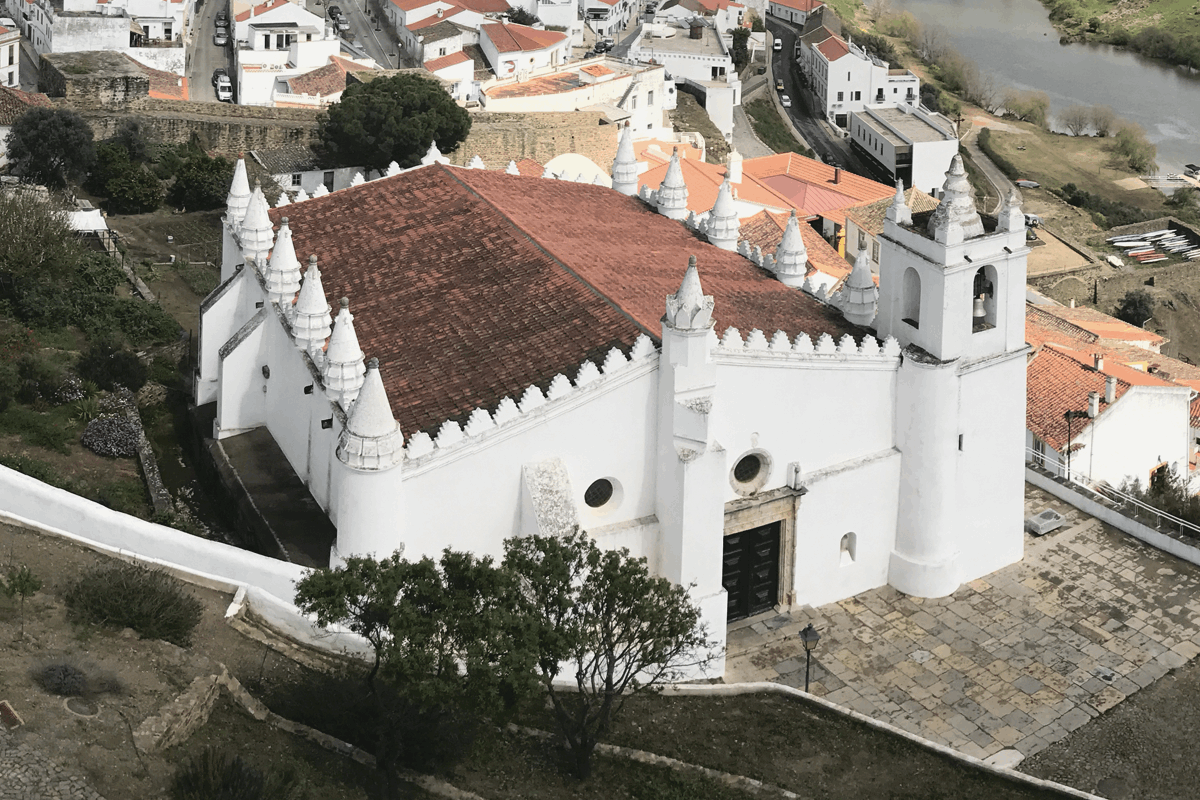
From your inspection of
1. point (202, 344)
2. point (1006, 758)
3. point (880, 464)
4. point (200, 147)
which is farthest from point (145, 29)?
point (1006, 758)

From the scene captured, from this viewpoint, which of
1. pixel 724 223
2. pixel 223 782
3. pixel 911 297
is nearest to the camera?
pixel 223 782

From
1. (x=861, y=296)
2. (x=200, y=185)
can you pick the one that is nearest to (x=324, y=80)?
(x=200, y=185)

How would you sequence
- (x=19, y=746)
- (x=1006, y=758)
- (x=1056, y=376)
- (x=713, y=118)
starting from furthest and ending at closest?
(x=713, y=118) < (x=1056, y=376) < (x=1006, y=758) < (x=19, y=746)

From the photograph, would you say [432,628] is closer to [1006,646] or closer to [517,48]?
Result: [1006,646]

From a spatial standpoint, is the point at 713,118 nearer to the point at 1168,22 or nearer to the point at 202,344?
the point at 1168,22

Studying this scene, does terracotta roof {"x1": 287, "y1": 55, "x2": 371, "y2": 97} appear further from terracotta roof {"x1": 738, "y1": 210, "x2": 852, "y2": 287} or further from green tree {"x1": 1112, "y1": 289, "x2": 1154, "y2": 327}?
green tree {"x1": 1112, "y1": 289, "x2": 1154, "y2": 327}
